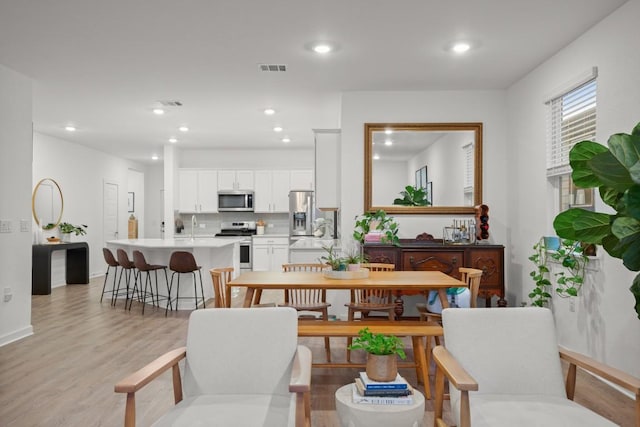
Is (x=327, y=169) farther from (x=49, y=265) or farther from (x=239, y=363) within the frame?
(x=49, y=265)

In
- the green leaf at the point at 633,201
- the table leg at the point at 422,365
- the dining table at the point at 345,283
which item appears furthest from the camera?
the dining table at the point at 345,283

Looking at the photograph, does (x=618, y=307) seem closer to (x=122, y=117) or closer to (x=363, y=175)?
(x=363, y=175)

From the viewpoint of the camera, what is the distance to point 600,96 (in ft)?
12.0

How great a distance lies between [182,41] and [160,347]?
2854 mm

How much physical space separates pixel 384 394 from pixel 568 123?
10.8ft

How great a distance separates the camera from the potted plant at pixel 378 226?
5.22 meters

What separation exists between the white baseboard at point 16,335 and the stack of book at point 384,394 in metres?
4.10

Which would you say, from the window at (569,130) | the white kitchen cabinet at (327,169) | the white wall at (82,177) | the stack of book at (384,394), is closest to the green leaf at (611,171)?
the stack of book at (384,394)

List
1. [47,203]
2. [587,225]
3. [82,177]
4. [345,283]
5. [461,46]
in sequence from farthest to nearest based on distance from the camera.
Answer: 1. [82,177]
2. [47,203]
3. [461,46]
4. [345,283]
5. [587,225]

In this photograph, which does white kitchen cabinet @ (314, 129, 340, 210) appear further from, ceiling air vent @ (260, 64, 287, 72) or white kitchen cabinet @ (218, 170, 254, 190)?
white kitchen cabinet @ (218, 170, 254, 190)

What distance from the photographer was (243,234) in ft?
32.3

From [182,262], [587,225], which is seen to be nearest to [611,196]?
[587,225]

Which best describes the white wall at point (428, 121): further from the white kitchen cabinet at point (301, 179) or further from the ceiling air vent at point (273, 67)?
the white kitchen cabinet at point (301, 179)

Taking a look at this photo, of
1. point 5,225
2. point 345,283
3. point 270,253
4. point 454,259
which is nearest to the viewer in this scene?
point 345,283
